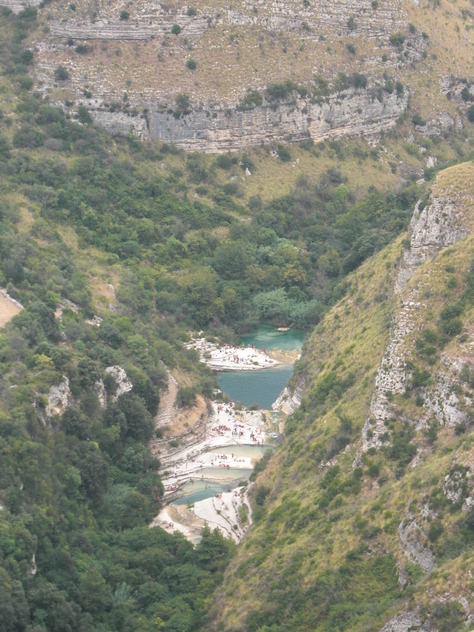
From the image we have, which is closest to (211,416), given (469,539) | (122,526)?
(122,526)

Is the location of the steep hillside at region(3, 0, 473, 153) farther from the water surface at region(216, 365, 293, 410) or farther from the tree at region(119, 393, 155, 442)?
the tree at region(119, 393, 155, 442)

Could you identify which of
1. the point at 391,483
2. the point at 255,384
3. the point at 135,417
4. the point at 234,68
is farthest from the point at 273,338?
the point at 391,483

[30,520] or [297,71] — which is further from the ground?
[297,71]

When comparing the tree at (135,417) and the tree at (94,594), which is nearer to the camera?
the tree at (94,594)

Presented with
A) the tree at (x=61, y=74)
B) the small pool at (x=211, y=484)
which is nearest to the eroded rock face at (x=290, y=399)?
the small pool at (x=211, y=484)

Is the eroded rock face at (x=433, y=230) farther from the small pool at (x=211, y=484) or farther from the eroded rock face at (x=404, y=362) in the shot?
the small pool at (x=211, y=484)

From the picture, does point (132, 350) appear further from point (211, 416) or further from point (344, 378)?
point (344, 378)
